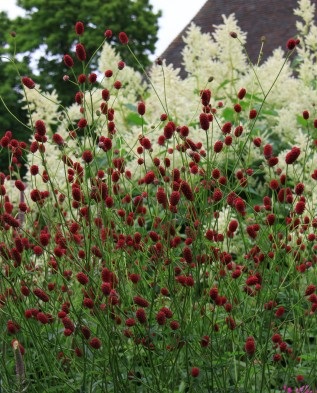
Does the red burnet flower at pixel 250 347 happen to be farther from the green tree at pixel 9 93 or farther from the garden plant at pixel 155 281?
the green tree at pixel 9 93

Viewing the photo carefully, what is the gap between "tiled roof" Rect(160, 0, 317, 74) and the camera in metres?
18.9

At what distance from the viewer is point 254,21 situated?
19828mm

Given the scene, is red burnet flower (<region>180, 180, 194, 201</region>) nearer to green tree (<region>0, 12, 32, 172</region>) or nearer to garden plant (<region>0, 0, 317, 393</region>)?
garden plant (<region>0, 0, 317, 393</region>)

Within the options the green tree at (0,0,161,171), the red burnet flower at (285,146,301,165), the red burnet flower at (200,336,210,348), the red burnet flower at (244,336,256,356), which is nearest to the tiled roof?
the green tree at (0,0,161,171)

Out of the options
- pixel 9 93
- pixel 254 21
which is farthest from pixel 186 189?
pixel 9 93

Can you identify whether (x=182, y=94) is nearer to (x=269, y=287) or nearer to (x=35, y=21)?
(x=269, y=287)

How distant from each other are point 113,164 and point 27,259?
620 mm

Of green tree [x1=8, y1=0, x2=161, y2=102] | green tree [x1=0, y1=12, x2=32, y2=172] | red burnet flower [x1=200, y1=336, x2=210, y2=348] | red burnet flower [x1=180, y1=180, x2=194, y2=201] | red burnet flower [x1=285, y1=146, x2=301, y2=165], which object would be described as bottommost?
red burnet flower [x1=200, y1=336, x2=210, y2=348]

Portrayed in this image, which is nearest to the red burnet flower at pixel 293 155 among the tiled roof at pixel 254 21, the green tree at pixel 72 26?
the tiled roof at pixel 254 21

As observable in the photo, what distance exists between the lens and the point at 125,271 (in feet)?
9.95

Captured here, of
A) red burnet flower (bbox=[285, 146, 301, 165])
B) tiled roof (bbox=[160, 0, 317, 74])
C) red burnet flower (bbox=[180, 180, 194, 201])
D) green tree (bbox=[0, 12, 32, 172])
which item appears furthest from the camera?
green tree (bbox=[0, 12, 32, 172])

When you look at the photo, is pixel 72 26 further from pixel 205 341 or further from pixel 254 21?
pixel 205 341

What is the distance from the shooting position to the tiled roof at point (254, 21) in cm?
1886

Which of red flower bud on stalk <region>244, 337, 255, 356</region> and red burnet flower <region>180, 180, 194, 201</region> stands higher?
red burnet flower <region>180, 180, 194, 201</region>
